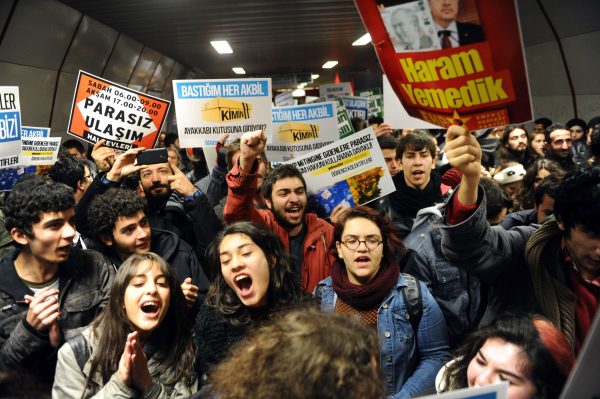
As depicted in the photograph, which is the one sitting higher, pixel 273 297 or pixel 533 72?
pixel 533 72

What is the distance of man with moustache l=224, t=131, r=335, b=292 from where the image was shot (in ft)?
10.9

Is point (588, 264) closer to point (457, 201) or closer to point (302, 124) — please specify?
point (457, 201)

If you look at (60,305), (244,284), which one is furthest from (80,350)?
(244,284)

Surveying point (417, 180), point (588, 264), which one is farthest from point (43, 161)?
point (588, 264)

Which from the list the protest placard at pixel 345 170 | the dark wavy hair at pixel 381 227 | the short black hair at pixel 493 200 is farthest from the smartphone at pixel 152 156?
the short black hair at pixel 493 200

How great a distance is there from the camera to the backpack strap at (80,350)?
7.25 feet

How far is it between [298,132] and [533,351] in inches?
164

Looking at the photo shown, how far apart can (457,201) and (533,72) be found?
11.7 metres

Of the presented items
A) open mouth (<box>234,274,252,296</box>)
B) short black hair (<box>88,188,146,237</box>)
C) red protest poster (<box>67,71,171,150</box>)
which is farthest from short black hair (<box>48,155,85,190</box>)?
open mouth (<box>234,274,252,296</box>)

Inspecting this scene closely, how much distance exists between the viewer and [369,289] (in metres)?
2.48

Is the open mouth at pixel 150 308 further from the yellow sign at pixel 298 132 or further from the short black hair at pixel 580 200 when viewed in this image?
the yellow sign at pixel 298 132

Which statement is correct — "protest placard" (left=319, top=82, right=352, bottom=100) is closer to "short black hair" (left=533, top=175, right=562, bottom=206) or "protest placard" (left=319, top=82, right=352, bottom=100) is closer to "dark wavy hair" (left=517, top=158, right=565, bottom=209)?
"dark wavy hair" (left=517, top=158, right=565, bottom=209)

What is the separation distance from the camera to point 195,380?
7.82 feet

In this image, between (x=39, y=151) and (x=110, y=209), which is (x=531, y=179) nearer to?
(x=110, y=209)
